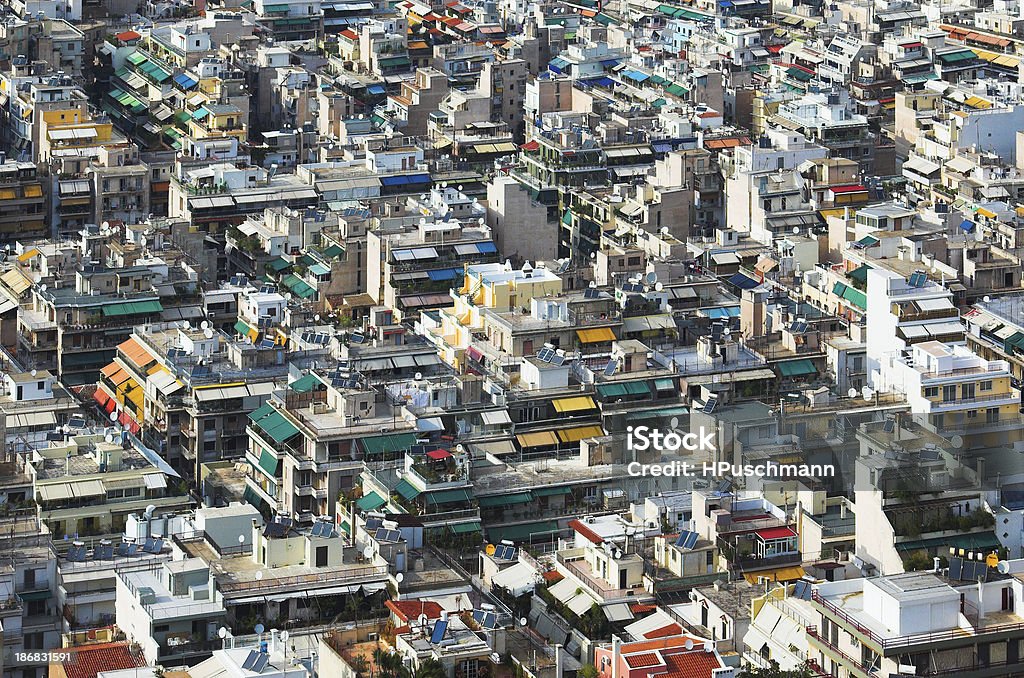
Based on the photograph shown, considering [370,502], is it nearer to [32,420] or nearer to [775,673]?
[32,420]

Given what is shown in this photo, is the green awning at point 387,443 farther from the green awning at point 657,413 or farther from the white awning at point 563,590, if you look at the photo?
the white awning at point 563,590

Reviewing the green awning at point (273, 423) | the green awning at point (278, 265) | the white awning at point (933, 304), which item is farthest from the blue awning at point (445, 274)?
the white awning at point (933, 304)

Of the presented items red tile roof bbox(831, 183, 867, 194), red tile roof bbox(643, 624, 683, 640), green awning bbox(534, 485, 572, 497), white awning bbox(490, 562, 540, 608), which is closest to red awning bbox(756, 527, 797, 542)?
red tile roof bbox(643, 624, 683, 640)

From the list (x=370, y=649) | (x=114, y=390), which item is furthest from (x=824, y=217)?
(x=370, y=649)

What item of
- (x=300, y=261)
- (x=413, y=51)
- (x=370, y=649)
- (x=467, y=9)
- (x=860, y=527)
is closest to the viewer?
(x=370, y=649)

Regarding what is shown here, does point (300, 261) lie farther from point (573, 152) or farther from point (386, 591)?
point (386, 591)

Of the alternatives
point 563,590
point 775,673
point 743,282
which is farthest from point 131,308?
point 775,673
